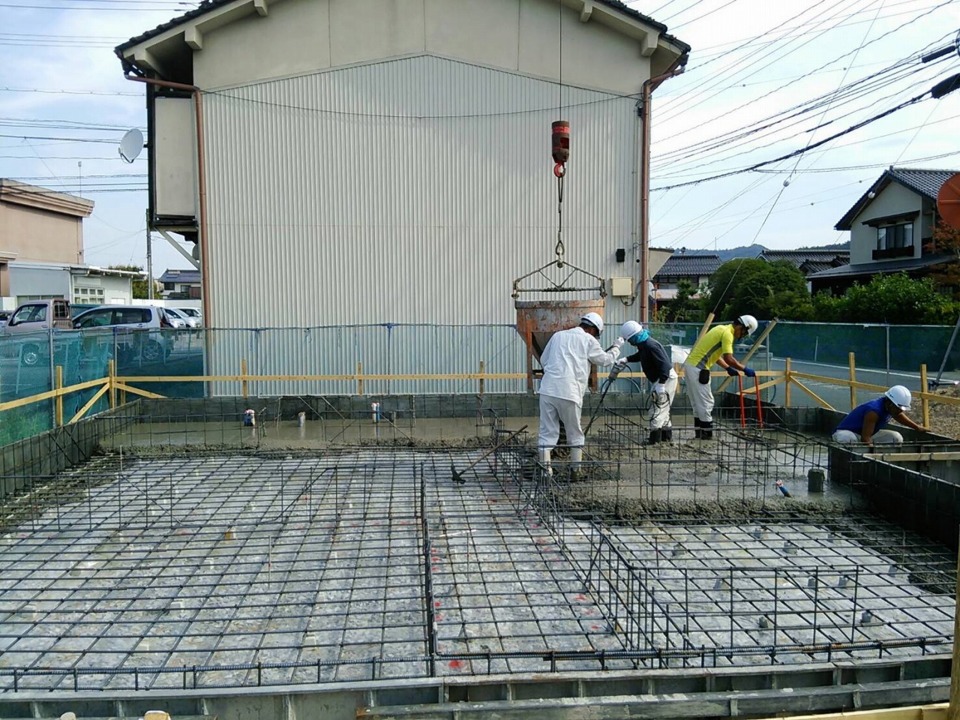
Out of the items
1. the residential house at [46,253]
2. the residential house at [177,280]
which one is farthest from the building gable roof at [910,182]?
the residential house at [177,280]

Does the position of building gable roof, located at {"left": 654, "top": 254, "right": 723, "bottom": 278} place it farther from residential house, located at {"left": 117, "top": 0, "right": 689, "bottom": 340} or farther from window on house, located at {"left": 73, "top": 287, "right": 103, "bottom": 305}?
residential house, located at {"left": 117, "top": 0, "right": 689, "bottom": 340}

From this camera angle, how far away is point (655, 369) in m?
7.52

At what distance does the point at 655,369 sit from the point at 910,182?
65.4 feet

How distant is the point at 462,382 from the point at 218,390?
3930 millimetres

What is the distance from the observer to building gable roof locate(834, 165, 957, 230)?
73.3 ft

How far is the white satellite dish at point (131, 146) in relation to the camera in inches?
500

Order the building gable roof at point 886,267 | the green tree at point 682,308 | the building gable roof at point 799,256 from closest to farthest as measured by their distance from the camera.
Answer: the building gable roof at point 886,267 → the green tree at point 682,308 → the building gable roof at point 799,256

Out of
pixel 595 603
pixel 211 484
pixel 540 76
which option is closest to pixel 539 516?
pixel 595 603

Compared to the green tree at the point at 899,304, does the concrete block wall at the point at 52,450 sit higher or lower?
lower

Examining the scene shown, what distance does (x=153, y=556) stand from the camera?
480 centimetres

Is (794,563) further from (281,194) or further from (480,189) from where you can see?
(281,194)

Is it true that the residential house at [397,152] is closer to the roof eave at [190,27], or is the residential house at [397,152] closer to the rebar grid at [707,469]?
the roof eave at [190,27]

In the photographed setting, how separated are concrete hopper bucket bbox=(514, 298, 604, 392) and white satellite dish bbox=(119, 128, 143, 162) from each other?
339 inches

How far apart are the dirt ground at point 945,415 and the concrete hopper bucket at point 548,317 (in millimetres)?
6006
